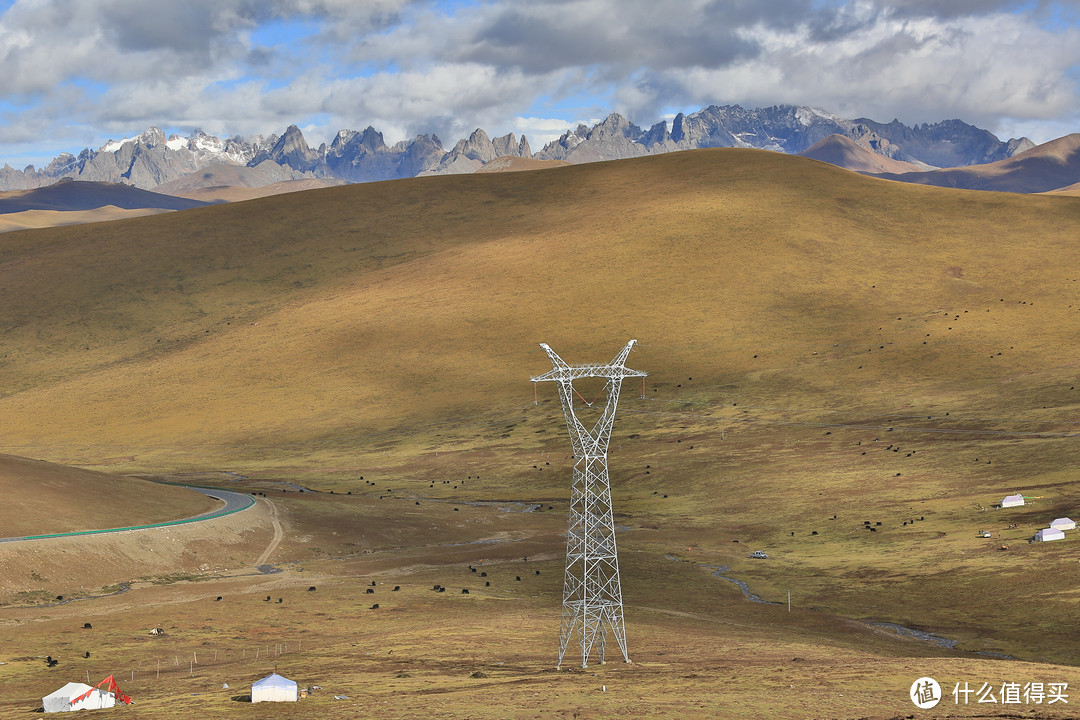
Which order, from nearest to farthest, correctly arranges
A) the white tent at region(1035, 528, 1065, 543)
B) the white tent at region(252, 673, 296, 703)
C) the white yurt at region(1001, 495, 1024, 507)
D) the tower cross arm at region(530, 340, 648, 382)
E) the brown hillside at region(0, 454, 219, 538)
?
the white tent at region(252, 673, 296, 703) → the tower cross arm at region(530, 340, 648, 382) → the white tent at region(1035, 528, 1065, 543) → the brown hillside at region(0, 454, 219, 538) → the white yurt at region(1001, 495, 1024, 507)

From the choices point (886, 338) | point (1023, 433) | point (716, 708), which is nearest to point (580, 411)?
point (886, 338)

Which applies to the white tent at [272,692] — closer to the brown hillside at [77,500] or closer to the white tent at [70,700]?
the white tent at [70,700]

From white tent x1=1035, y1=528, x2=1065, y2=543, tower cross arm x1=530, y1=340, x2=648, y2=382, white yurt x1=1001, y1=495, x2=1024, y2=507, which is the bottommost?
white tent x1=1035, y1=528, x2=1065, y2=543

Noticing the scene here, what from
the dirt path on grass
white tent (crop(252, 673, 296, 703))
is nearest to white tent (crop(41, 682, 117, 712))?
white tent (crop(252, 673, 296, 703))

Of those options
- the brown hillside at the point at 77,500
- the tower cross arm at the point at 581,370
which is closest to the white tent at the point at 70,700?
the tower cross arm at the point at 581,370

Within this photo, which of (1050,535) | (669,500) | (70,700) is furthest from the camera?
(669,500)

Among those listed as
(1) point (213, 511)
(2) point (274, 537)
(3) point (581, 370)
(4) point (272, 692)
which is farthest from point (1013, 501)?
(1) point (213, 511)

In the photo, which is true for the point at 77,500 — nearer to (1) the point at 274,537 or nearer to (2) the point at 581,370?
(1) the point at 274,537

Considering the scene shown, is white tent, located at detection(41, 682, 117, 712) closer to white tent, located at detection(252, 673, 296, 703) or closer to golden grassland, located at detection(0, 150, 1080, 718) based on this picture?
golden grassland, located at detection(0, 150, 1080, 718)
